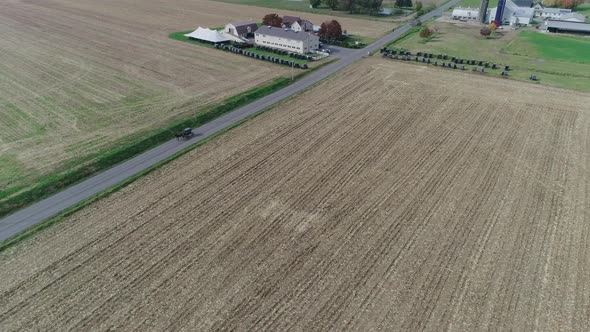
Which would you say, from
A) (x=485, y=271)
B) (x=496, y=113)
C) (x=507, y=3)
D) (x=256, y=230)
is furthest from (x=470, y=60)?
(x=256, y=230)

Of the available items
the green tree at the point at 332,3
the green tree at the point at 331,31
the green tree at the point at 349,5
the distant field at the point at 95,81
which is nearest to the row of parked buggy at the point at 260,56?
the distant field at the point at 95,81

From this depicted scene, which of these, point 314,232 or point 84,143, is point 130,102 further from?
point 314,232

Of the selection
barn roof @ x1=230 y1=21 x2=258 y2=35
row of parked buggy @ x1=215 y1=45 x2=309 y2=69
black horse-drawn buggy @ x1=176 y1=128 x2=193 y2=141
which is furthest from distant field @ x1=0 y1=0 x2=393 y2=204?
barn roof @ x1=230 y1=21 x2=258 y2=35

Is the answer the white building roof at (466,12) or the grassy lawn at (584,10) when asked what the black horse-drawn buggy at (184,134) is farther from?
the grassy lawn at (584,10)

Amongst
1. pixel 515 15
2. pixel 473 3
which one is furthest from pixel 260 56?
pixel 473 3

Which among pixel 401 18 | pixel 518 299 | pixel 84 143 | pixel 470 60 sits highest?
pixel 401 18

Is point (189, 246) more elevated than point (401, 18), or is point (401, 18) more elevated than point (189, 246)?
point (401, 18)
